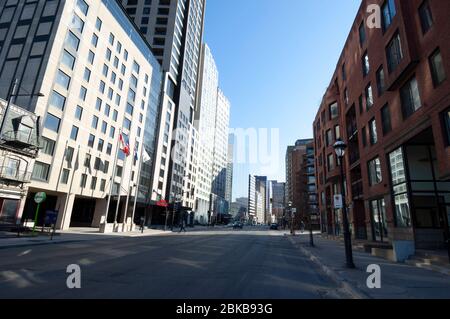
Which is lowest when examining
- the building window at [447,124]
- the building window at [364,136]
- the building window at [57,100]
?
the building window at [447,124]

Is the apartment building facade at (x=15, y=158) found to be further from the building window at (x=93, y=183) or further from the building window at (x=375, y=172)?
the building window at (x=375, y=172)

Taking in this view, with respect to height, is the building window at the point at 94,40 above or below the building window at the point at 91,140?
above

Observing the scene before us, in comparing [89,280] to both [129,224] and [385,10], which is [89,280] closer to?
[385,10]

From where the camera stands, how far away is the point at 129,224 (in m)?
41.1

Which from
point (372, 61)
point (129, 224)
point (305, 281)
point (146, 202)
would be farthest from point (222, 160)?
point (305, 281)

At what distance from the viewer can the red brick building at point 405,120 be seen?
13.9 m

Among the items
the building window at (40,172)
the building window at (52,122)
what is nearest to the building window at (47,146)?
the building window at (52,122)

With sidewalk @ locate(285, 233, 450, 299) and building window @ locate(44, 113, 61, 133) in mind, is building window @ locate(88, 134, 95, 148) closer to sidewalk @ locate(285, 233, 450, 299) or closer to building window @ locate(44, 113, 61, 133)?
building window @ locate(44, 113, 61, 133)

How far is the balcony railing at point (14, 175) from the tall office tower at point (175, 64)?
35.9m

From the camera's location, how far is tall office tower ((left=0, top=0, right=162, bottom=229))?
3303 centimetres

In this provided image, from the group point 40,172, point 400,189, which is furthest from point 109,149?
point 400,189

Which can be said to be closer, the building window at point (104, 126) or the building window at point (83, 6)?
the building window at point (83, 6)

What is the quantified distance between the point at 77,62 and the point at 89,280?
3761 cm

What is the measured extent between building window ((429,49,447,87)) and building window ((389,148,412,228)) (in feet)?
16.6
